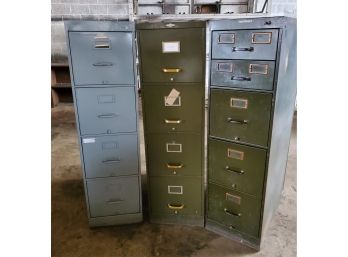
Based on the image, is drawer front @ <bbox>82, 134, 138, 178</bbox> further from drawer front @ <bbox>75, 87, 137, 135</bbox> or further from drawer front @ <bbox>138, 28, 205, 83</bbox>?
drawer front @ <bbox>138, 28, 205, 83</bbox>

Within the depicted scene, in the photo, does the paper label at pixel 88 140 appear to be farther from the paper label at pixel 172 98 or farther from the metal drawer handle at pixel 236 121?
the metal drawer handle at pixel 236 121

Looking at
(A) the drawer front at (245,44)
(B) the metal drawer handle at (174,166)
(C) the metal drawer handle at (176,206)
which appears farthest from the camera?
(C) the metal drawer handle at (176,206)

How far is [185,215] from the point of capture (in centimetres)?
188

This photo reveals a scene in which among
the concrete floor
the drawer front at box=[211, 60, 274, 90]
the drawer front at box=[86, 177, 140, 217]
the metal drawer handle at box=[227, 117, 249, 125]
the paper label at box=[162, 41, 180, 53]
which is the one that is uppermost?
the paper label at box=[162, 41, 180, 53]

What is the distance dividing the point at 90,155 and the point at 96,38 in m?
0.75

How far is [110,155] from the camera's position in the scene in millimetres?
1726

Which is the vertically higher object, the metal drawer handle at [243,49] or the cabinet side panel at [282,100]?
the metal drawer handle at [243,49]

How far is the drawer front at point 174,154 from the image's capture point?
1.69 meters

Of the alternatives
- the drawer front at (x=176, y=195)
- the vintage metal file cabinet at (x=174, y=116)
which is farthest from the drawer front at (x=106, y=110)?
the drawer front at (x=176, y=195)

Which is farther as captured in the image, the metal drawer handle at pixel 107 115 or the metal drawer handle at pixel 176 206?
the metal drawer handle at pixel 176 206

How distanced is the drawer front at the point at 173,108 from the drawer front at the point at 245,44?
0.27 meters

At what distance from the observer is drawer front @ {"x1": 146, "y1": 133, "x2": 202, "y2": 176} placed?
1691 millimetres

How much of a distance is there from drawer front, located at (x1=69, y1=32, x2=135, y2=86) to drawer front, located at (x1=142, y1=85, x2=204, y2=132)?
0.18 meters

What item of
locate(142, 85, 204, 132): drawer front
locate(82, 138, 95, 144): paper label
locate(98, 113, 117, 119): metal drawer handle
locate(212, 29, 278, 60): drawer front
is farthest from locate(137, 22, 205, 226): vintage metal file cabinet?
locate(82, 138, 95, 144): paper label
